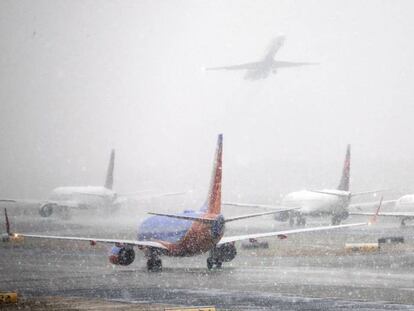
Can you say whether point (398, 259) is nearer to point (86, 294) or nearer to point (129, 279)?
point (129, 279)

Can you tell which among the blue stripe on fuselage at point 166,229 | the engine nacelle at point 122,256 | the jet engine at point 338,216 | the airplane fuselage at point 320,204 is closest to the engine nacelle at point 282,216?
the airplane fuselage at point 320,204

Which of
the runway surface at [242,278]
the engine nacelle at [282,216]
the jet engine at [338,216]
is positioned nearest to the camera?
the runway surface at [242,278]

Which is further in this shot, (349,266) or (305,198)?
(305,198)

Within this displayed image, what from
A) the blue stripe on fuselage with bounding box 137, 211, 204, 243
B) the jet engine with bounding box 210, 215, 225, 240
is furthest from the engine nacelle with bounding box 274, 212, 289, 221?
the jet engine with bounding box 210, 215, 225, 240

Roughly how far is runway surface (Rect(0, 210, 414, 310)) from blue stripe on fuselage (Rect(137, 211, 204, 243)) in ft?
6.78

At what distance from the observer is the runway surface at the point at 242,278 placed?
28.7 m

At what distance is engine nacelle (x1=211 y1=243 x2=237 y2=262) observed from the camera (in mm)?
43831

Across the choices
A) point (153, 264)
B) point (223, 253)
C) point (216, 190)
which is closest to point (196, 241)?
point (216, 190)

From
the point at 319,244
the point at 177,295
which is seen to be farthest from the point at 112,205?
the point at 177,295

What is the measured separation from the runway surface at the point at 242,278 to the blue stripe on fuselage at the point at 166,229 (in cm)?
207

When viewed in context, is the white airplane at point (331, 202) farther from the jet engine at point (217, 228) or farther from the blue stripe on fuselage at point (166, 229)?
the jet engine at point (217, 228)

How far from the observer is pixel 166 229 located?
43812 mm

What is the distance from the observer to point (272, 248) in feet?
197

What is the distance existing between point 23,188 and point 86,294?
165 metres
